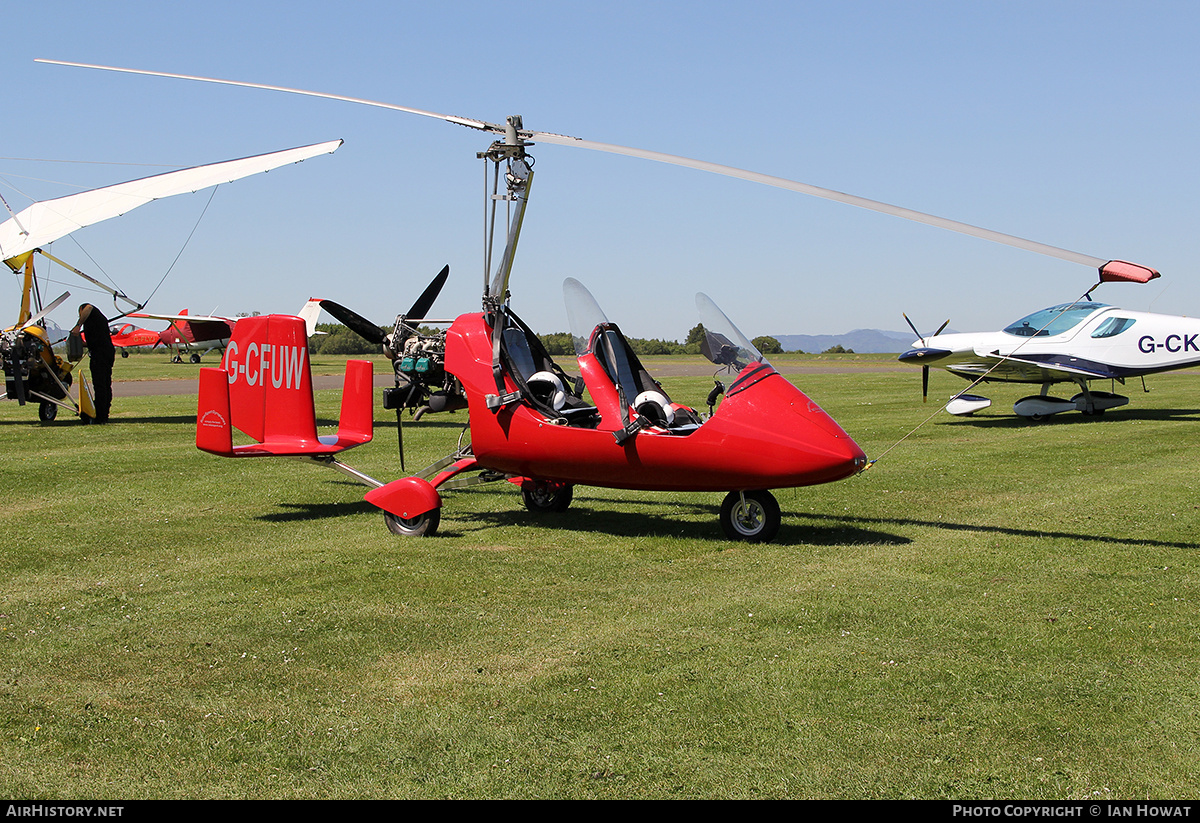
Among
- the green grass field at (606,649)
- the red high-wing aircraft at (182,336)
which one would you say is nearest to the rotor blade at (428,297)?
the green grass field at (606,649)

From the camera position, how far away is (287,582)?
7.12 meters

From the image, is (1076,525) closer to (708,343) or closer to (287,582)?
(708,343)

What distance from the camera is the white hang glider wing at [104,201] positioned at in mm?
14781

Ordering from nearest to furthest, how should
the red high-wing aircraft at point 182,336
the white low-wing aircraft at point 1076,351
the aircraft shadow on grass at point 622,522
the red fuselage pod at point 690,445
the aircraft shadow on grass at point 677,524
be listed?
the red fuselage pod at point 690,445 < the aircraft shadow on grass at point 677,524 < the aircraft shadow on grass at point 622,522 < the white low-wing aircraft at point 1076,351 < the red high-wing aircraft at point 182,336

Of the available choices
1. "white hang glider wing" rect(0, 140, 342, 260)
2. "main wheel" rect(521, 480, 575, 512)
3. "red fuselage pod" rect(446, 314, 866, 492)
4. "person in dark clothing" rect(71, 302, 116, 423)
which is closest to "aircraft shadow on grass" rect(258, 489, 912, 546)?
"main wheel" rect(521, 480, 575, 512)

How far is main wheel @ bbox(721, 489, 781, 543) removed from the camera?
330 inches

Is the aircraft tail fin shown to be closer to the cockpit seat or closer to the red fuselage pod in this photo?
the cockpit seat

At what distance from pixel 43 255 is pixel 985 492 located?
1890cm

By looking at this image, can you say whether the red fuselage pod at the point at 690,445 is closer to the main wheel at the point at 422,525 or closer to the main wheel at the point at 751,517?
the main wheel at the point at 751,517

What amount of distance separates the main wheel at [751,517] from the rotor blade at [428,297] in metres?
4.20

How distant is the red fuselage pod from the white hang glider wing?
24.2 ft

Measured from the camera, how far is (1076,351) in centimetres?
2005

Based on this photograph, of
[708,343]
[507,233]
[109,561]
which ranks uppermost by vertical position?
[507,233]
